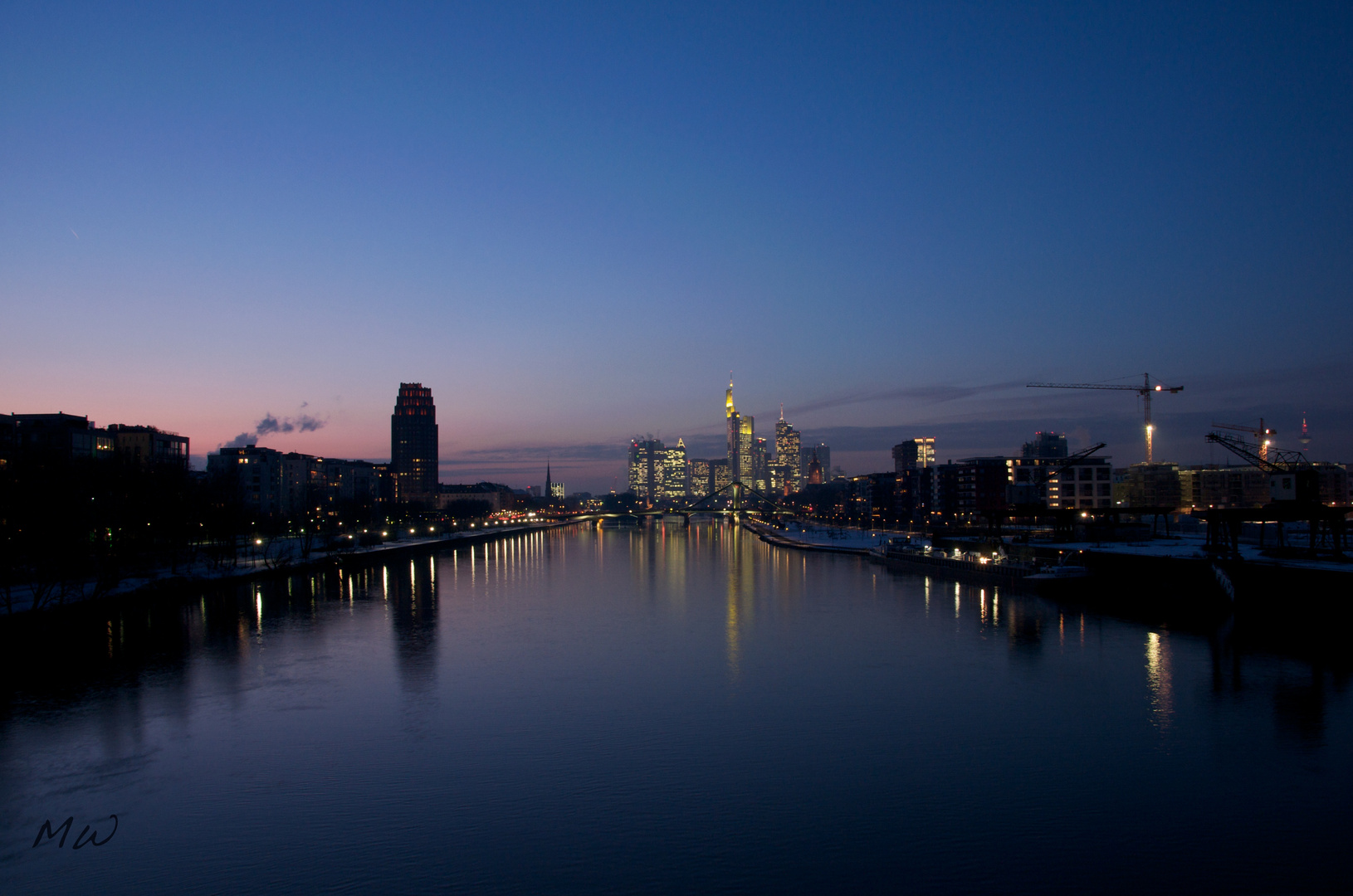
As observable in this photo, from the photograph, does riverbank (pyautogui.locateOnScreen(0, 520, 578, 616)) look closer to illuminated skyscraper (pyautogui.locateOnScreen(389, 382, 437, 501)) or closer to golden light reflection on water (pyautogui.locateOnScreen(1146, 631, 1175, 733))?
golden light reflection on water (pyautogui.locateOnScreen(1146, 631, 1175, 733))

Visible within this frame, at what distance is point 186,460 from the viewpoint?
79000 mm

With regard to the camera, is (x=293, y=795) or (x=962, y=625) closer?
(x=293, y=795)

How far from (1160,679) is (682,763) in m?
12.8

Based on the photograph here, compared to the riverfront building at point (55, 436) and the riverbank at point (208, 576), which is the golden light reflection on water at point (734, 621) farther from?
the riverfront building at point (55, 436)

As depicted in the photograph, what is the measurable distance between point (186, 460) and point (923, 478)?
8898 centimetres

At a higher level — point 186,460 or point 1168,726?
point 186,460

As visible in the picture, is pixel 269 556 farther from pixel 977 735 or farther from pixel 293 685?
pixel 977 735

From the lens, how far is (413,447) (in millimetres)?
151500

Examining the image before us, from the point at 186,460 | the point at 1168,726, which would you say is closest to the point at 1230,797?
the point at 1168,726

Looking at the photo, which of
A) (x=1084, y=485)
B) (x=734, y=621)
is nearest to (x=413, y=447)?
(x=1084, y=485)

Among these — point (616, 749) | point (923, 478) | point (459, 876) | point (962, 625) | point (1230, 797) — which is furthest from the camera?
point (923, 478)

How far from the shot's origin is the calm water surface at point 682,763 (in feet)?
32.5

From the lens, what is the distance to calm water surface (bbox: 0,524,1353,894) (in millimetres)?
9914
